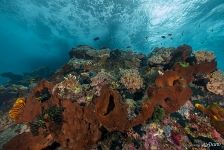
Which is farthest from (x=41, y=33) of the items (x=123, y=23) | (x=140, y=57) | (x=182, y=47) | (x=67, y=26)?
(x=182, y=47)

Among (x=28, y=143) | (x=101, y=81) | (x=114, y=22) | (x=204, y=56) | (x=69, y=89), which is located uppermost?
(x=114, y=22)

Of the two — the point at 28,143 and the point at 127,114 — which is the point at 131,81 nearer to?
the point at 127,114

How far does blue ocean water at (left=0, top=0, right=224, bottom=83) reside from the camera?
27094 millimetres

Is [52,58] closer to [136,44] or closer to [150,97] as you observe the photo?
[136,44]

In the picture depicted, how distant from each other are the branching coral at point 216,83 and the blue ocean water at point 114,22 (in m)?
11.4

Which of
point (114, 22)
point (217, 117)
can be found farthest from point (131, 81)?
point (114, 22)

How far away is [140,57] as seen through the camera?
14.6 metres

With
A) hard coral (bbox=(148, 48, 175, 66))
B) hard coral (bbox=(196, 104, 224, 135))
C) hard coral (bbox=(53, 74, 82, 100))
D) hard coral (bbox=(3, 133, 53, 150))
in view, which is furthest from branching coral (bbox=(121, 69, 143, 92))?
hard coral (bbox=(3, 133, 53, 150))

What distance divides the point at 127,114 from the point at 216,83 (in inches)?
213

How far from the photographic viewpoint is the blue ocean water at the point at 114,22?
88.9 ft

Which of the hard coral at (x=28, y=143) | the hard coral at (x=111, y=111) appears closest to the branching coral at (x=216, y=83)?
the hard coral at (x=111, y=111)

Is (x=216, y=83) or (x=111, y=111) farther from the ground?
(x=216, y=83)

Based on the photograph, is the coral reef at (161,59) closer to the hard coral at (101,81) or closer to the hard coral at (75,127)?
the hard coral at (101,81)

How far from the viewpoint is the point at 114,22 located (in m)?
32.5
